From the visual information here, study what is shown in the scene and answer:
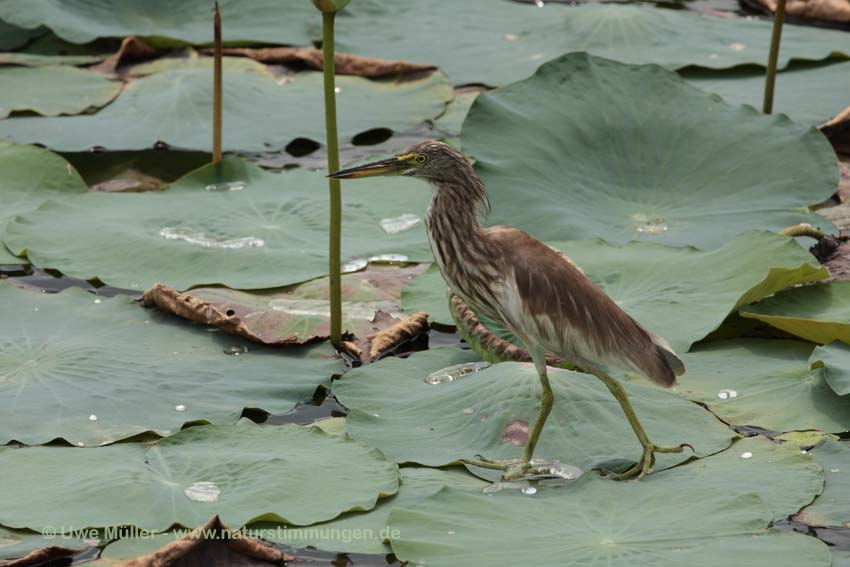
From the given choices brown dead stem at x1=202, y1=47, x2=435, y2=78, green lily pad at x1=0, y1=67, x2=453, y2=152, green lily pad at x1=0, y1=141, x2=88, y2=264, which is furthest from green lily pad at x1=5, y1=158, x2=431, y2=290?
brown dead stem at x1=202, y1=47, x2=435, y2=78

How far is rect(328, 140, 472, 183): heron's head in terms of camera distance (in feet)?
14.4

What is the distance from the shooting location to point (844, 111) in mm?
6410

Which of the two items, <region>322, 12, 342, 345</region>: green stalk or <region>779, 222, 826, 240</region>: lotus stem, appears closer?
<region>322, 12, 342, 345</region>: green stalk

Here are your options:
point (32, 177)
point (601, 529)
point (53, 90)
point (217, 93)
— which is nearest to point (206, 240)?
point (217, 93)

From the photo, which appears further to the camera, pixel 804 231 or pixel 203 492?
pixel 804 231

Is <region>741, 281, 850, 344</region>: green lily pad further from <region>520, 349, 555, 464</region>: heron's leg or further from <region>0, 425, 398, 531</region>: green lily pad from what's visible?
<region>0, 425, 398, 531</region>: green lily pad

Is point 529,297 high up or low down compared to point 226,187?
up

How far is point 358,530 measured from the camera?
11.8ft

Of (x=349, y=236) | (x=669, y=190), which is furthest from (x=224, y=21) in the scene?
(x=669, y=190)

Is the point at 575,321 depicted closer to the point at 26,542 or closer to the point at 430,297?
the point at 430,297

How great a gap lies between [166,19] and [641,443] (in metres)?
4.85

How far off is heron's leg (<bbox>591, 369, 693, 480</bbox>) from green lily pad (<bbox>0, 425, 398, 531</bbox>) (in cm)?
69

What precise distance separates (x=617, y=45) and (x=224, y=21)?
226 cm

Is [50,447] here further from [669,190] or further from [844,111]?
[844,111]
